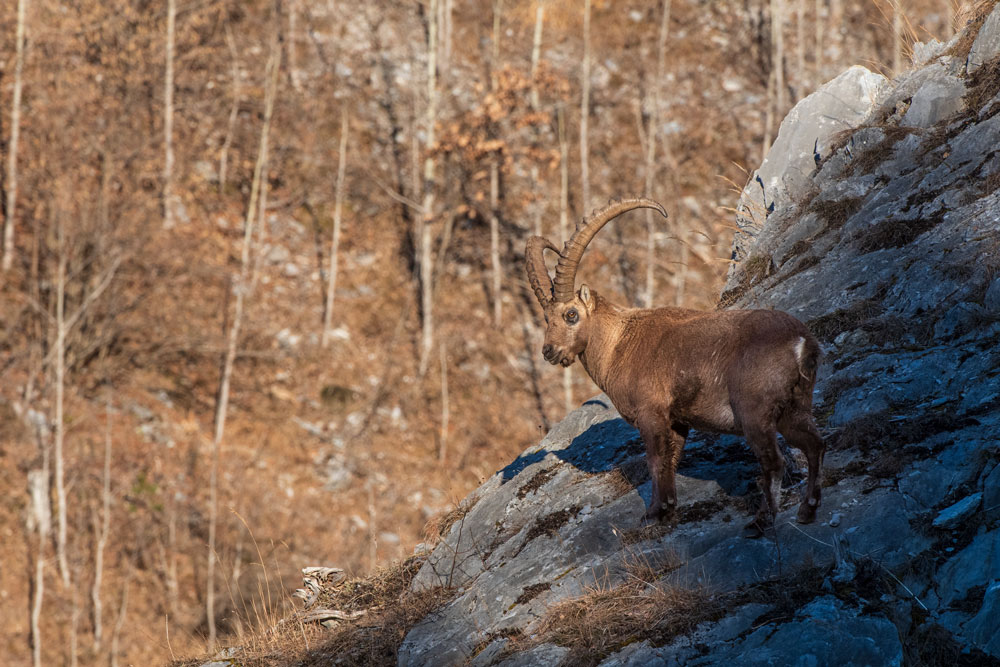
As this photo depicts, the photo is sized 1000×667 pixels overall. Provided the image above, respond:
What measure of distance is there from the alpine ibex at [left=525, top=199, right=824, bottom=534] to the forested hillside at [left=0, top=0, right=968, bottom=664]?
13.4 m

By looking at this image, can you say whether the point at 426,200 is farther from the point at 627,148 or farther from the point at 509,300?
the point at 627,148

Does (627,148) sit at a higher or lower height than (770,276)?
higher

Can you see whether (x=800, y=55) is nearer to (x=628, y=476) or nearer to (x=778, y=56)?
(x=778, y=56)

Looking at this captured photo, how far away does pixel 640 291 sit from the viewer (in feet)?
116

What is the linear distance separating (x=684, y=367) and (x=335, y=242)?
26373 mm

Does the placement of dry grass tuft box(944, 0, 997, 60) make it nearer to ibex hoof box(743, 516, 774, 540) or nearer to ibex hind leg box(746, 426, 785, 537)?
ibex hind leg box(746, 426, 785, 537)

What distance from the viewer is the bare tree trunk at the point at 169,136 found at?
31.9 m

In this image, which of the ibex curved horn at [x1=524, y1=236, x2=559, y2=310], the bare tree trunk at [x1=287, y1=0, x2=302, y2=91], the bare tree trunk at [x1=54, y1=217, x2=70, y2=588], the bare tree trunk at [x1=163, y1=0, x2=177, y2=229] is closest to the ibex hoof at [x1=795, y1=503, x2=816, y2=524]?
the ibex curved horn at [x1=524, y1=236, x2=559, y2=310]

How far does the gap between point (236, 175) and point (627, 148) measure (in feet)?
54.7

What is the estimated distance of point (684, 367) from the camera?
7391 millimetres

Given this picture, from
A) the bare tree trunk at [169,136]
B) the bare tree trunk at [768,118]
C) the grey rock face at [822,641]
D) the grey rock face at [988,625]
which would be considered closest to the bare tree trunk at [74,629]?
the bare tree trunk at [169,136]

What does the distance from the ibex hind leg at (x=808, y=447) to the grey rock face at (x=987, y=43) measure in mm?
7996

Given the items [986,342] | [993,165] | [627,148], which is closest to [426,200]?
[627,148]

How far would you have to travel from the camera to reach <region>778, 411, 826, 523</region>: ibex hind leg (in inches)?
254
